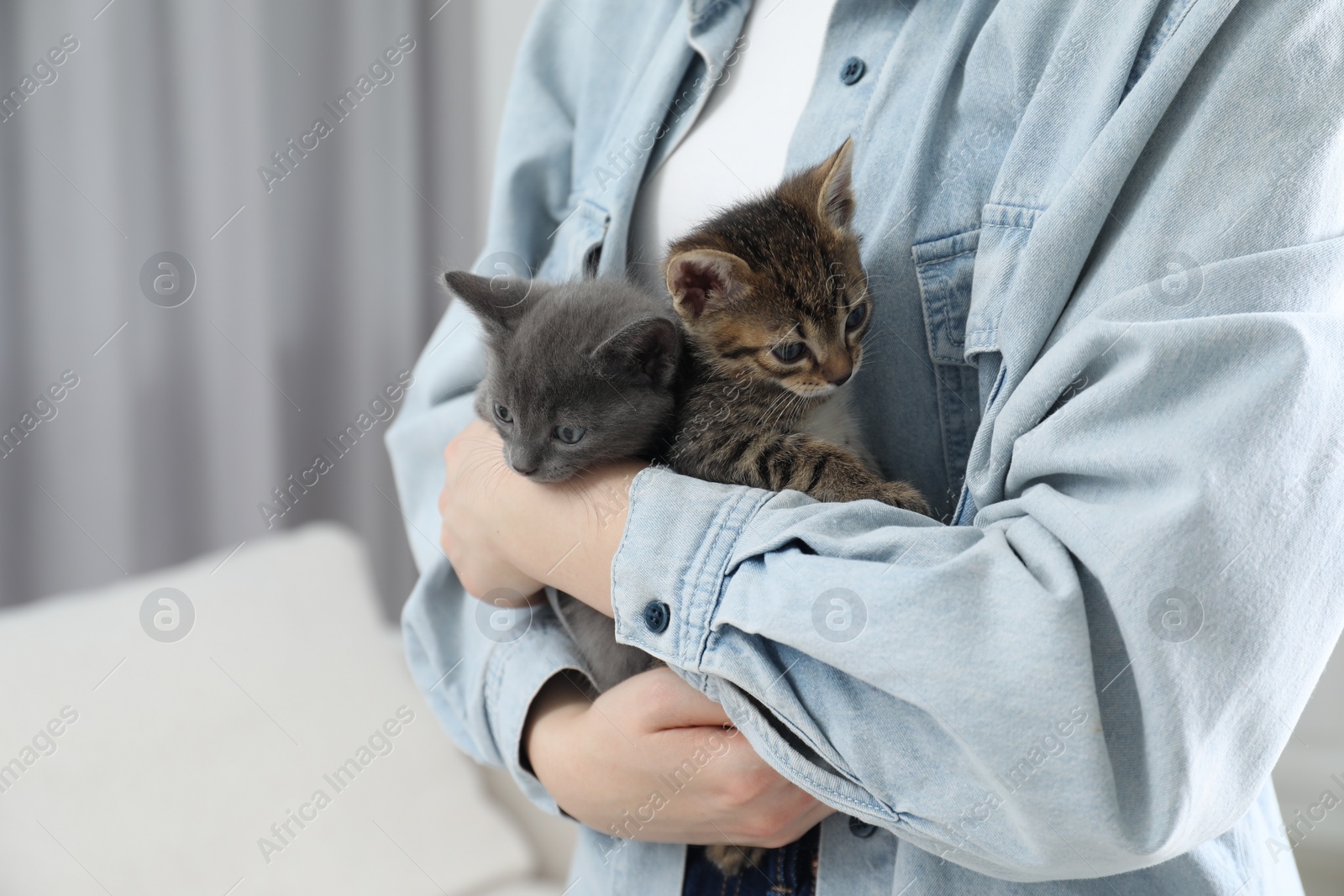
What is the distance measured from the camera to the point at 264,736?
8.01 feet

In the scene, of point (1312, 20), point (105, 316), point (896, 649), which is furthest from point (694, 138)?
point (105, 316)

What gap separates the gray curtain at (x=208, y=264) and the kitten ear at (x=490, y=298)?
690 mm

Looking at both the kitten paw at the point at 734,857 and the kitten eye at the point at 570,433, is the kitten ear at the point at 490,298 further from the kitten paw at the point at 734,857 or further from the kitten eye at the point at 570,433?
the kitten paw at the point at 734,857

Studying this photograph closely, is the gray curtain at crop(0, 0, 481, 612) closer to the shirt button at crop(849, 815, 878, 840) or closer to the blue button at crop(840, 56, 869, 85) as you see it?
the blue button at crop(840, 56, 869, 85)

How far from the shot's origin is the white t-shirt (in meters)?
1.26

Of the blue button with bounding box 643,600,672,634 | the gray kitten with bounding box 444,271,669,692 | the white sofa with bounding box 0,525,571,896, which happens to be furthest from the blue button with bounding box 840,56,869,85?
the white sofa with bounding box 0,525,571,896

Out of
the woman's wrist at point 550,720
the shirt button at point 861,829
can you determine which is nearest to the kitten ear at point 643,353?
the woman's wrist at point 550,720

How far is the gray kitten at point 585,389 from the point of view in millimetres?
1203

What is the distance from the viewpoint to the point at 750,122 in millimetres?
1281

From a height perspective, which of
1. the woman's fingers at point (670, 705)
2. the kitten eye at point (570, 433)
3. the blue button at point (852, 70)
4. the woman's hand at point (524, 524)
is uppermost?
the blue button at point (852, 70)

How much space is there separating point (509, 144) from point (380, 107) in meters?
1.83

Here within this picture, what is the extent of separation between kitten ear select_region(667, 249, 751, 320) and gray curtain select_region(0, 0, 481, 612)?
927mm

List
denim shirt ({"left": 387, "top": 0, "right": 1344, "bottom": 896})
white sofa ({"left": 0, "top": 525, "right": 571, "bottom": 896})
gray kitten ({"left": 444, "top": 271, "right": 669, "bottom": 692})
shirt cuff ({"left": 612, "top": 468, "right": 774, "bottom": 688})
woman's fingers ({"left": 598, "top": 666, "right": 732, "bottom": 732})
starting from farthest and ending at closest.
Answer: white sofa ({"left": 0, "top": 525, "right": 571, "bottom": 896})
gray kitten ({"left": 444, "top": 271, "right": 669, "bottom": 692})
woman's fingers ({"left": 598, "top": 666, "right": 732, "bottom": 732})
shirt cuff ({"left": 612, "top": 468, "right": 774, "bottom": 688})
denim shirt ({"left": 387, "top": 0, "right": 1344, "bottom": 896})

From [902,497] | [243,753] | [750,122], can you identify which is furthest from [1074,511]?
[243,753]
